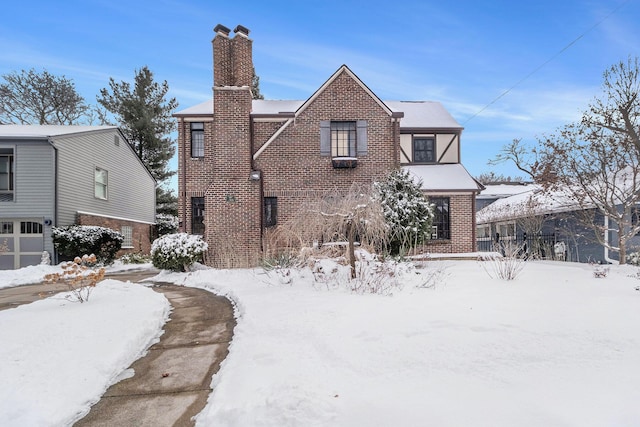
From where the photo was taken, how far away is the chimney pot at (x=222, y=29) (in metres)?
13.7

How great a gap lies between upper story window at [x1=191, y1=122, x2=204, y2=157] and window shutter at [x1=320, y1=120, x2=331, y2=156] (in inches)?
213

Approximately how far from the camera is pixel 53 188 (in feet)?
49.6

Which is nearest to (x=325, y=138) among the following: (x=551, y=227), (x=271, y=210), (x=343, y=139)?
(x=343, y=139)

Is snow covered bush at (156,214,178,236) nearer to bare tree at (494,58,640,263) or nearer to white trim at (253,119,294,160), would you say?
white trim at (253,119,294,160)

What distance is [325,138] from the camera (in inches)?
563

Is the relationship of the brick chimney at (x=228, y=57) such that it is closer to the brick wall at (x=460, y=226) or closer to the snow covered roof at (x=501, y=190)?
the brick wall at (x=460, y=226)

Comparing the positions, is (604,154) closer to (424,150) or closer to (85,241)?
(424,150)

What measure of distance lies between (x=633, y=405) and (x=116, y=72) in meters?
33.9

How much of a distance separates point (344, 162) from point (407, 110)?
6.26 metres

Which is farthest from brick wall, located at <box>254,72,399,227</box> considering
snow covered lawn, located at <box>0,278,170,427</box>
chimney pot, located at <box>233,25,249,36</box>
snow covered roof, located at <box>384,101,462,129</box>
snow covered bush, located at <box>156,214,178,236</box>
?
snow covered bush, located at <box>156,214,178,236</box>

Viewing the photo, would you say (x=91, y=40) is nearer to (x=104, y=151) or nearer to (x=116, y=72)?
(x=104, y=151)

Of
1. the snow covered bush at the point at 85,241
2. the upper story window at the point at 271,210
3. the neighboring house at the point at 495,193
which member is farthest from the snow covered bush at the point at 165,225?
the neighboring house at the point at 495,193

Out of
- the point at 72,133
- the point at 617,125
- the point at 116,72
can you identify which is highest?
the point at 116,72

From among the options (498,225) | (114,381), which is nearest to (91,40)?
(114,381)
